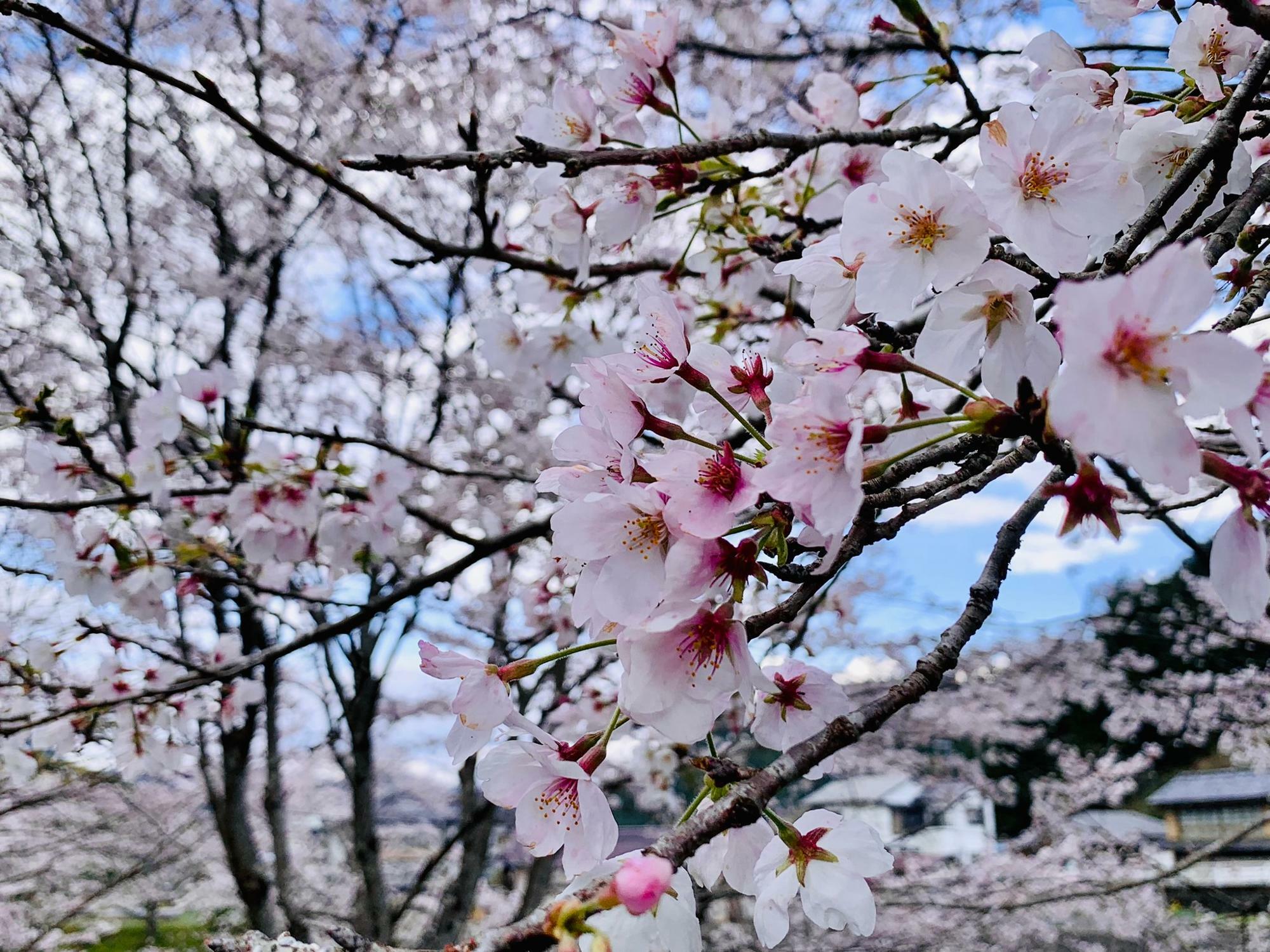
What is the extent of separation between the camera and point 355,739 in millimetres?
4750

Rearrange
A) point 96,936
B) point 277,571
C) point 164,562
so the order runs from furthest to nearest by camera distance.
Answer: point 96,936 → point 277,571 → point 164,562

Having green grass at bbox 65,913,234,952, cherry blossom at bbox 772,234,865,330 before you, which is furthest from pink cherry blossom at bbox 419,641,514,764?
green grass at bbox 65,913,234,952

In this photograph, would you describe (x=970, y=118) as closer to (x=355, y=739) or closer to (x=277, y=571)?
(x=277, y=571)

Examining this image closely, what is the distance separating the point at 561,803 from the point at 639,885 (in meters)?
0.34

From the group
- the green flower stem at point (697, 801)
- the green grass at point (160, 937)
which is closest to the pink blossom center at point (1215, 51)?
the green flower stem at point (697, 801)

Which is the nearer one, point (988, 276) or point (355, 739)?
point (988, 276)

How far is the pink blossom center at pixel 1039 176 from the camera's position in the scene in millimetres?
801

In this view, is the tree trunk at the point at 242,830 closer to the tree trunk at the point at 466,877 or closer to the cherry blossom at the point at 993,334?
the tree trunk at the point at 466,877

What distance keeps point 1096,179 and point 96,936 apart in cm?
1314

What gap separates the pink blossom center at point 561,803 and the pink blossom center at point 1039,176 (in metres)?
0.73

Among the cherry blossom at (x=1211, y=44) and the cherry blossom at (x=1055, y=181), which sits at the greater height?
the cherry blossom at (x=1211, y=44)

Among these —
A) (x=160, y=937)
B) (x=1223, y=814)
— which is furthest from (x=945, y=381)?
(x=1223, y=814)

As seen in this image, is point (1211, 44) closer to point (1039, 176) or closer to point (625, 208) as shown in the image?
point (1039, 176)

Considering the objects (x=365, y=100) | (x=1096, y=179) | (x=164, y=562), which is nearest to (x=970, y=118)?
(x=1096, y=179)
